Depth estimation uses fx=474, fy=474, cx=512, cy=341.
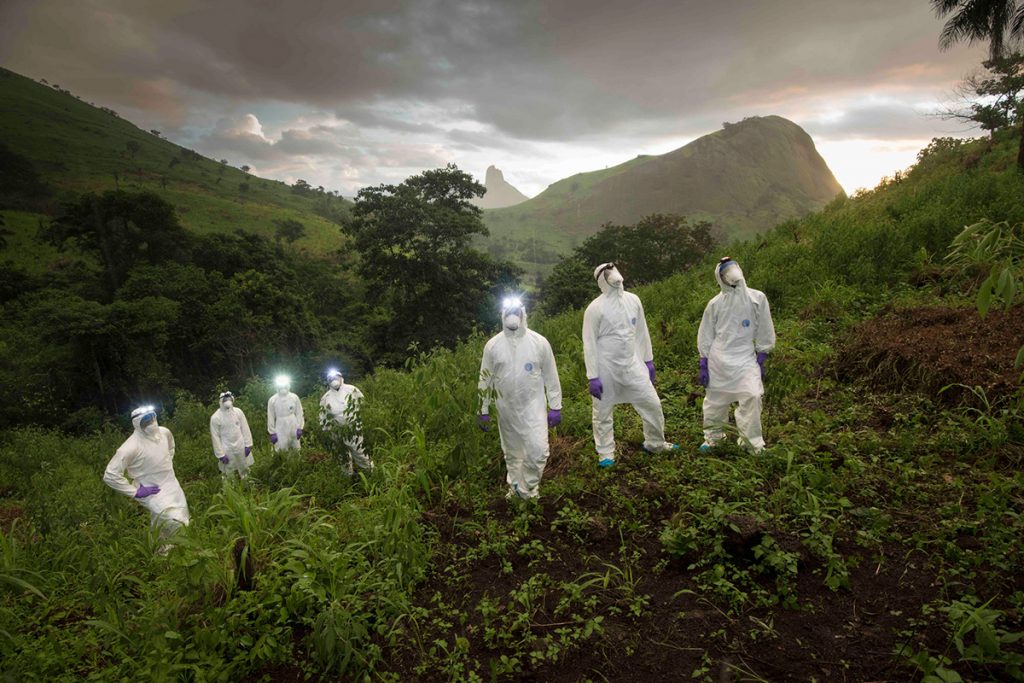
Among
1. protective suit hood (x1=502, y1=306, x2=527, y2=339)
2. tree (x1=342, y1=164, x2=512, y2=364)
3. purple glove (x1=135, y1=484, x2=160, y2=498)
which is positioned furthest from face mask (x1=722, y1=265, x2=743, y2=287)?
tree (x1=342, y1=164, x2=512, y2=364)

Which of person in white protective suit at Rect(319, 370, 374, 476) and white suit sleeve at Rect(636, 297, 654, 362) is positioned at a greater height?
white suit sleeve at Rect(636, 297, 654, 362)

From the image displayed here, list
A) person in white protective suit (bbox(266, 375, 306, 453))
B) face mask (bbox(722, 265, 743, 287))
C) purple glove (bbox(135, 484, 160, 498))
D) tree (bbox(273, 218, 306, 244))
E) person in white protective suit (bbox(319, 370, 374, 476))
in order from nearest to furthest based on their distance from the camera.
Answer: face mask (bbox(722, 265, 743, 287)) < person in white protective suit (bbox(319, 370, 374, 476)) < purple glove (bbox(135, 484, 160, 498)) < person in white protective suit (bbox(266, 375, 306, 453)) < tree (bbox(273, 218, 306, 244))

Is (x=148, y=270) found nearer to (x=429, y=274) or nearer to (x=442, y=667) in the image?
(x=429, y=274)

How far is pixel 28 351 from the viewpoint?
23.0 meters

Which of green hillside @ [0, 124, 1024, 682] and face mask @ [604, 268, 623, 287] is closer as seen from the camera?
green hillside @ [0, 124, 1024, 682]

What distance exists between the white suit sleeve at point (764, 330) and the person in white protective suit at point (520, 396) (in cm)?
198

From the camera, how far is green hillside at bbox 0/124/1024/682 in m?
2.37

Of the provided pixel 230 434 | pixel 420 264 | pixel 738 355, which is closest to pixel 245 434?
pixel 230 434

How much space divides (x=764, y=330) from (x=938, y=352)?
2207mm

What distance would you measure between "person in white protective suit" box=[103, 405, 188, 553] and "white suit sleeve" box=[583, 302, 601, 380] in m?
4.78

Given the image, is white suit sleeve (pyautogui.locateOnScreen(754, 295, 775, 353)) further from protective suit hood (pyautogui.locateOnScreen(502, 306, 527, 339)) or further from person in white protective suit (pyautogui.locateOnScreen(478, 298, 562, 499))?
protective suit hood (pyautogui.locateOnScreen(502, 306, 527, 339))

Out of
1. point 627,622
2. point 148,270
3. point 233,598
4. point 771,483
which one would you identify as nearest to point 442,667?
point 627,622

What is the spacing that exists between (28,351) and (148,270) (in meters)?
6.99

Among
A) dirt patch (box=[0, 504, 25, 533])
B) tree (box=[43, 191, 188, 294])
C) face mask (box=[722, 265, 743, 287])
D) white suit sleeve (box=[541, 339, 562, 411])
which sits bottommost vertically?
dirt patch (box=[0, 504, 25, 533])
